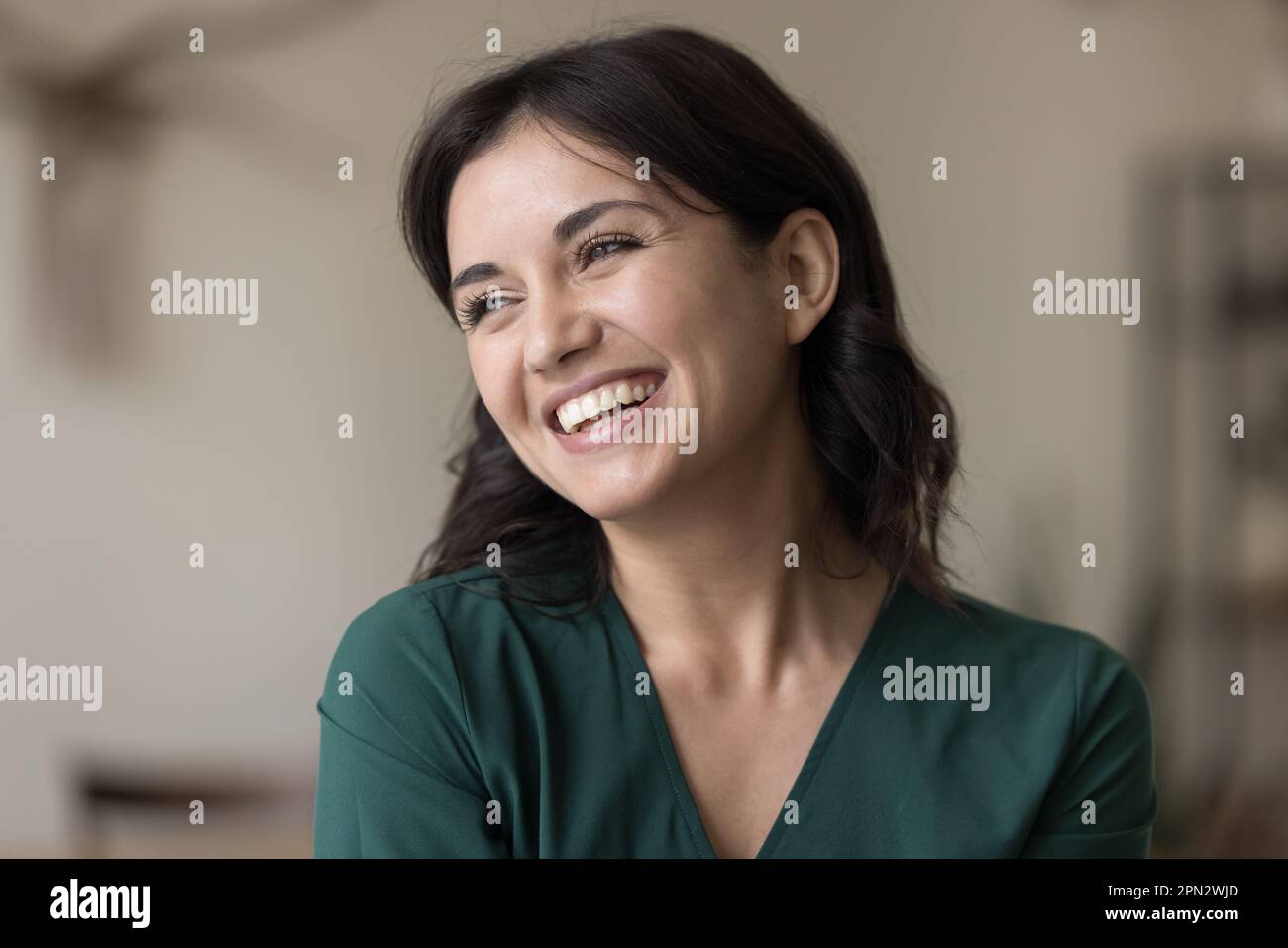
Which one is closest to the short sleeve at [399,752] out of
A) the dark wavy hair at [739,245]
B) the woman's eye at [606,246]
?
the dark wavy hair at [739,245]

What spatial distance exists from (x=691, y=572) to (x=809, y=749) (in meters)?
0.23

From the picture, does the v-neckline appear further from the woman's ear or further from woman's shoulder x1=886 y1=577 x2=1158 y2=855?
the woman's ear

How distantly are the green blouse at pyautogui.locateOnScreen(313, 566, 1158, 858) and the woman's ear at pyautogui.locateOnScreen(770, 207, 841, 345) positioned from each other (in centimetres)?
33

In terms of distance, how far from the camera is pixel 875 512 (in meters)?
1.30

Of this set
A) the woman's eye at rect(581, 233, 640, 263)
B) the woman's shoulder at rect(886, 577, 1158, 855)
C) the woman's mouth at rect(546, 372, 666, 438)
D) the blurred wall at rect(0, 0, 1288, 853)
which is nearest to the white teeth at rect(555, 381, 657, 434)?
the woman's mouth at rect(546, 372, 666, 438)

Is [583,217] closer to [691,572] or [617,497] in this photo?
[617,497]

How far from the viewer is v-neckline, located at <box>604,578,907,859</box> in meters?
1.12

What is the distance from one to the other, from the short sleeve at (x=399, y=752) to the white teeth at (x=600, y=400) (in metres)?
0.26

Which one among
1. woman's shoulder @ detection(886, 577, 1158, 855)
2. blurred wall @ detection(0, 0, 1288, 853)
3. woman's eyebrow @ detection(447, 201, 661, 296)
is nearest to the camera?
woman's eyebrow @ detection(447, 201, 661, 296)

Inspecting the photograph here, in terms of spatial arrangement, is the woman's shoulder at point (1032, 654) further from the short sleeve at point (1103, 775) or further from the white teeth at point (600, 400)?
the white teeth at point (600, 400)

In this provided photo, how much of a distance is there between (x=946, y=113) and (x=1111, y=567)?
30.1 inches

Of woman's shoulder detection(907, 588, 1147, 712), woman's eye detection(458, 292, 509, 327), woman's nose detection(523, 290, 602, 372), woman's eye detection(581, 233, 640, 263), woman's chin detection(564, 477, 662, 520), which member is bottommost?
woman's shoulder detection(907, 588, 1147, 712)

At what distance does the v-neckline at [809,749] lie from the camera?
3.68 feet

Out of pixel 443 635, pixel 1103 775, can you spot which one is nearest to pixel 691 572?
pixel 443 635
